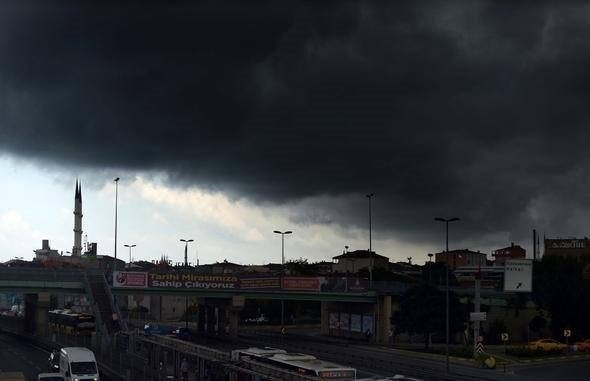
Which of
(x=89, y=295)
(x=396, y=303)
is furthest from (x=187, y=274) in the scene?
(x=396, y=303)

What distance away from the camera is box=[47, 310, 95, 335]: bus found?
96069mm

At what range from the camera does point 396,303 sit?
106 meters

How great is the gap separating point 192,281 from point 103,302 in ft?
44.4

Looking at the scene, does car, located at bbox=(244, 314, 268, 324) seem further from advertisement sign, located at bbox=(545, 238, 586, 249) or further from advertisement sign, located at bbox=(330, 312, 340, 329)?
advertisement sign, located at bbox=(545, 238, 586, 249)

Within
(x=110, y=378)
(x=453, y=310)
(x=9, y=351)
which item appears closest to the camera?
(x=110, y=378)

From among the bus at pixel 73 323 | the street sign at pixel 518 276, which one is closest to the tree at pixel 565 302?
the street sign at pixel 518 276

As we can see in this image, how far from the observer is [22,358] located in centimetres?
7750

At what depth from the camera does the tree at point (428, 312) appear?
9112 cm

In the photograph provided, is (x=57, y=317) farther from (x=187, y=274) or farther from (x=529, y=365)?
(x=529, y=365)

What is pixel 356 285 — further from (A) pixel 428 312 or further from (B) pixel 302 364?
(B) pixel 302 364

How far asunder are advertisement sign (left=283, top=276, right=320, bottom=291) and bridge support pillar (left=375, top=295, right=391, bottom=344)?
9.69 meters

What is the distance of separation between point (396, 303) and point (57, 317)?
52750mm

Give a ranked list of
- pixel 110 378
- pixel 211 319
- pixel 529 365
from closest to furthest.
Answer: pixel 110 378
pixel 529 365
pixel 211 319

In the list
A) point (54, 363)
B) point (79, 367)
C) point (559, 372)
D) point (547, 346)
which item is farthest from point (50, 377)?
point (547, 346)
